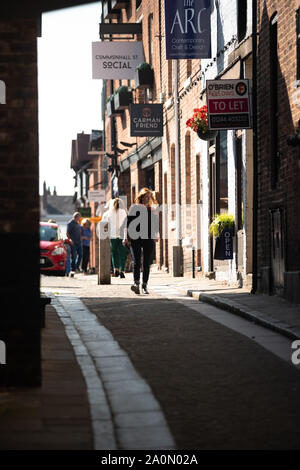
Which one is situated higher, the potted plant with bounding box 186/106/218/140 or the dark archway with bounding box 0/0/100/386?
the potted plant with bounding box 186/106/218/140

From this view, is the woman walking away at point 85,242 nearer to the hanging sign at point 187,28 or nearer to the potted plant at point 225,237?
the hanging sign at point 187,28

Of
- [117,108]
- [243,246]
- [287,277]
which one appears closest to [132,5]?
[117,108]

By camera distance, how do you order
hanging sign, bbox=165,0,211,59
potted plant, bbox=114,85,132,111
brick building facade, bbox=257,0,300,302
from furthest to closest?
potted plant, bbox=114,85,132,111
hanging sign, bbox=165,0,211,59
brick building facade, bbox=257,0,300,302

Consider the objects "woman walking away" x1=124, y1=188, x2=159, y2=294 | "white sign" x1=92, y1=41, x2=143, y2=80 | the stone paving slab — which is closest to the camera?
the stone paving slab

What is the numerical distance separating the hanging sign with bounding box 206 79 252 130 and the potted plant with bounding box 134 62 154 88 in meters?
14.0

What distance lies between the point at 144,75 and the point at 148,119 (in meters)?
2.91

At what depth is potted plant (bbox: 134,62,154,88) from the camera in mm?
29297

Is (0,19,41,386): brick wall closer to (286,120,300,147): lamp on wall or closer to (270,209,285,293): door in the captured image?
(286,120,300,147): lamp on wall

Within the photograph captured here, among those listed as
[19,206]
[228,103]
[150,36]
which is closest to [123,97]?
[150,36]

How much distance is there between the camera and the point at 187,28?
19.8 meters

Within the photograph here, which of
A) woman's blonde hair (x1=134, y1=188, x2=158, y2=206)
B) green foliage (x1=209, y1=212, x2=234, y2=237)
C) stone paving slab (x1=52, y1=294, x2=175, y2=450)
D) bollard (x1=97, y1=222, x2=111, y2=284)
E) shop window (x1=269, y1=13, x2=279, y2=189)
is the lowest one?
stone paving slab (x1=52, y1=294, x2=175, y2=450)

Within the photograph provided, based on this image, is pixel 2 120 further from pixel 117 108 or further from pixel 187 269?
pixel 117 108

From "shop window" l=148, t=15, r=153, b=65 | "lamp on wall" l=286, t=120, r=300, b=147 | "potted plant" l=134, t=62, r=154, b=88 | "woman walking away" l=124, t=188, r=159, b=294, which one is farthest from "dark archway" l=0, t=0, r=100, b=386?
"shop window" l=148, t=15, r=153, b=65

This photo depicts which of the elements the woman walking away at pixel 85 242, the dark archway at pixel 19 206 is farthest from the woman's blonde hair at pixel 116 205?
the dark archway at pixel 19 206
